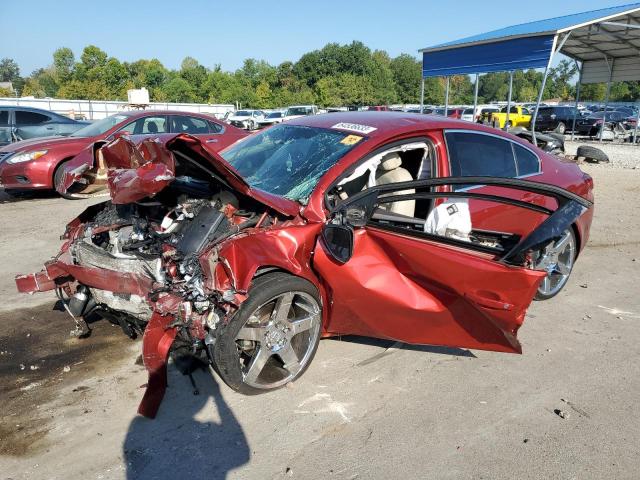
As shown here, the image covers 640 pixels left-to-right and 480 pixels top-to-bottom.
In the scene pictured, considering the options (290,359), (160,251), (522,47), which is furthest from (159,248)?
(522,47)

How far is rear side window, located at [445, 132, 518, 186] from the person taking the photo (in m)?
3.90

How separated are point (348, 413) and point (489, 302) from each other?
3.52 ft

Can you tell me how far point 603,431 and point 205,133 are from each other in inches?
347

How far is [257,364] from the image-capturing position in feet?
9.91

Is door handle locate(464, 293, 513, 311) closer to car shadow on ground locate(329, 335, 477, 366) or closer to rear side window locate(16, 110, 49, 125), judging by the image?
car shadow on ground locate(329, 335, 477, 366)

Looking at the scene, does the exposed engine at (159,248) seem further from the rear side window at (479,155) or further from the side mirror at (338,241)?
the rear side window at (479,155)

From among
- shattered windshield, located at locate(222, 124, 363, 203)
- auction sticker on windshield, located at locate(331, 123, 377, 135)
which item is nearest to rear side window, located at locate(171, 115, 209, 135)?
shattered windshield, located at locate(222, 124, 363, 203)

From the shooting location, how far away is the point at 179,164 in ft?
9.68

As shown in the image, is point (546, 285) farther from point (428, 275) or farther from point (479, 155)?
point (428, 275)

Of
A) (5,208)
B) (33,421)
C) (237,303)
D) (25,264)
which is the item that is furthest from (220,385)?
(5,208)

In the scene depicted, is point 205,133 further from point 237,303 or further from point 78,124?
point 237,303

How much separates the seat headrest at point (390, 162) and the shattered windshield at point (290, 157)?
30 centimetres

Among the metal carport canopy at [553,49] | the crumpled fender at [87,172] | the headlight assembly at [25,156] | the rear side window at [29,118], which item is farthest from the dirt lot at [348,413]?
the rear side window at [29,118]

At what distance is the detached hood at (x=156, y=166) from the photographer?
8.97 ft
